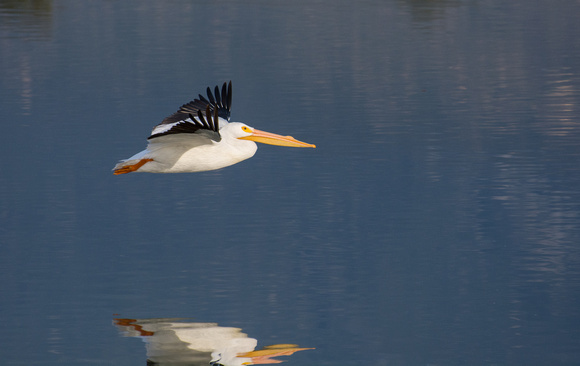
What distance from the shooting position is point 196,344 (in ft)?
23.7

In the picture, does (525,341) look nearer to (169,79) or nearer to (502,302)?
(502,302)

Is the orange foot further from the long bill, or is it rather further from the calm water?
the long bill

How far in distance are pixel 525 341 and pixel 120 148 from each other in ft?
21.6

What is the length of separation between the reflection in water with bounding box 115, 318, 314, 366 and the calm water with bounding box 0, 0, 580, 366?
0.8 inches

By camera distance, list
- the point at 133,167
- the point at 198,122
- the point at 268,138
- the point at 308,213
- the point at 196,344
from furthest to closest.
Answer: the point at 308,213
the point at 268,138
the point at 133,167
the point at 198,122
the point at 196,344

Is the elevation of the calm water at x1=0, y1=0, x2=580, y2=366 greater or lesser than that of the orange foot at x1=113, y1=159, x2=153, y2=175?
lesser

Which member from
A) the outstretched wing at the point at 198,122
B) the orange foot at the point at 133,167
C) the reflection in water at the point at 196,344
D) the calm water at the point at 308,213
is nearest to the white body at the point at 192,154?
the orange foot at the point at 133,167

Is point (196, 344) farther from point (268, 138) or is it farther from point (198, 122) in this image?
point (268, 138)

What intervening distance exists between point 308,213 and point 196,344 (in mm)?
2945

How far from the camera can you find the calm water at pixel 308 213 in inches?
293

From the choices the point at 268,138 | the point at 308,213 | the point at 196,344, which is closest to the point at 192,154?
the point at 268,138

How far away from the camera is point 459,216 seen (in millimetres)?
9820

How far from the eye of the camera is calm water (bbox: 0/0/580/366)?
7453 millimetres

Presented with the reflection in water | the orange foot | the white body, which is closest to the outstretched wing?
the white body
